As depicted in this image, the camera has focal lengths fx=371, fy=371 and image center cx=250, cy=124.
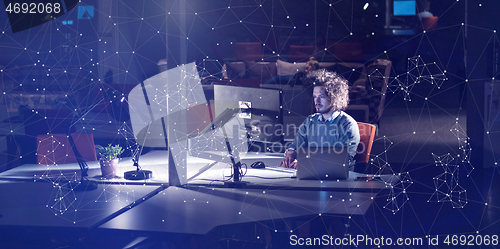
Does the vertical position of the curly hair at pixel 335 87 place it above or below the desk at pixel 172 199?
above

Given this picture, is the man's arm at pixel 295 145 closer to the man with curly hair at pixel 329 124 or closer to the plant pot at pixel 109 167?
the man with curly hair at pixel 329 124

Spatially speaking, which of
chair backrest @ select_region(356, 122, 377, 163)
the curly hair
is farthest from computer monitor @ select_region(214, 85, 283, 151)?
chair backrest @ select_region(356, 122, 377, 163)

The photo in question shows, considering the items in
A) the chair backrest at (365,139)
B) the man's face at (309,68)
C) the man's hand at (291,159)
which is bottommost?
the man's hand at (291,159)

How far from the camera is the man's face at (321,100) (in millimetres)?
1449

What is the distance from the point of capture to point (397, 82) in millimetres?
1390

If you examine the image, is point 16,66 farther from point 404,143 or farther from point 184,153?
point 404,143

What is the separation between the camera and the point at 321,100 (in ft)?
4.78

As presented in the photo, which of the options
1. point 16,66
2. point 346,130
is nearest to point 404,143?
point 346,130

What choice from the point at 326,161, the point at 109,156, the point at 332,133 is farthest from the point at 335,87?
the point at 109,156

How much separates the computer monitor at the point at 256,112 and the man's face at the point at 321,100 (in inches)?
6.1

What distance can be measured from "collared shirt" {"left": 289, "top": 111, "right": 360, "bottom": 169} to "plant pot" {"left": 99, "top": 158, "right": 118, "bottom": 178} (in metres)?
0.76

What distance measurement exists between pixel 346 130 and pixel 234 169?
0.48m

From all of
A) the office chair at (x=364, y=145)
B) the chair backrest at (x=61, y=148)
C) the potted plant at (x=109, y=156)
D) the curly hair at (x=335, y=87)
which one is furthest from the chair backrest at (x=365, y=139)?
the chair backrest at (x=61, y=148)

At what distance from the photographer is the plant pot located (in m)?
1.58
